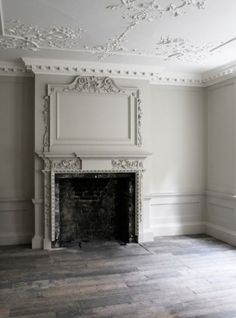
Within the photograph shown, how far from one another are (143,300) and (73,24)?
9.41 feet

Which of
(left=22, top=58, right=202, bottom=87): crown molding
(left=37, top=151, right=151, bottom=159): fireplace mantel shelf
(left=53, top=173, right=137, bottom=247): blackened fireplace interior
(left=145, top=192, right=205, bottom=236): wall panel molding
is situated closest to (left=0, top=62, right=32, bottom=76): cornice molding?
(left=22, top=58, right=202, bottom=87): crown molding

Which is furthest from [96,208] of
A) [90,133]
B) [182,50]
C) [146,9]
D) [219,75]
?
[146,9]

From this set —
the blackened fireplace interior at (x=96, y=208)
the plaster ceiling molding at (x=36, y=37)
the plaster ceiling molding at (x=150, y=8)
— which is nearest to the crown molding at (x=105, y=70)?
the plaster ceiling molding at (x=36, y=37)

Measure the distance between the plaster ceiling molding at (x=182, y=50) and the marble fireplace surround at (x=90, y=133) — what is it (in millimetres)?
863

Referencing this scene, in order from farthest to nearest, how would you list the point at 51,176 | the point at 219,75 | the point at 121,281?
1. the point at 219,75
2. the point at 51,176
3. the point at 121,281

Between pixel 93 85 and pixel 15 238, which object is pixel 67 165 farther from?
pixel 15 238

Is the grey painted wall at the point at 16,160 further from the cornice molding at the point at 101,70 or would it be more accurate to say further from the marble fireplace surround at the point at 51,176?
the marble fireplace surround at the point at 51,176

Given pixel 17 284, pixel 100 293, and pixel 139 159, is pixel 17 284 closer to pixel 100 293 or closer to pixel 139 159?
pixel 100 293

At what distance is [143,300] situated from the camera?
10.4 ft

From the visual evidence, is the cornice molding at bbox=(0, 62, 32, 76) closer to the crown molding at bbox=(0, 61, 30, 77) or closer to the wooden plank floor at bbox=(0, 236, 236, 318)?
the crown molding at bbox=(0, 61, 30, 77)

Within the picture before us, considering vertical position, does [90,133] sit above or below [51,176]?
above

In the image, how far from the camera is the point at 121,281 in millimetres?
3619

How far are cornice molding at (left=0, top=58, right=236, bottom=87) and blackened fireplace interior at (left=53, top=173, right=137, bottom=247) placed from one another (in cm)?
155

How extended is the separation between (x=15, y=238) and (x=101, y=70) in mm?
2868
